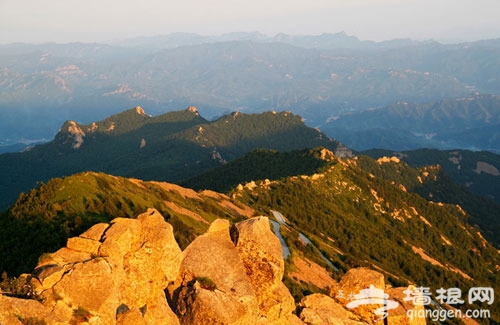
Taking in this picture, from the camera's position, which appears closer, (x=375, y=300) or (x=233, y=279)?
(x=233, y=279)

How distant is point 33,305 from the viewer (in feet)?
82.2

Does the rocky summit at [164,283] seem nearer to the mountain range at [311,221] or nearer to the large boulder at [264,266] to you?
the large boulder at [264,266]

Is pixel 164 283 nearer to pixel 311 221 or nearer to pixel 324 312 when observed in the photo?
pixel 324 312

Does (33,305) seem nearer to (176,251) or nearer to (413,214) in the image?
(176,251)

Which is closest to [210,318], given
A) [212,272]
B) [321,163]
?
[212,272]

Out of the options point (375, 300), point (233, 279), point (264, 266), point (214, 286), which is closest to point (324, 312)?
point (375, 300)

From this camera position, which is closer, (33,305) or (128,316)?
(33,305)

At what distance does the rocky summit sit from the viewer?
88.2 ft

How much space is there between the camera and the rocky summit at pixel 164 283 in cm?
2688

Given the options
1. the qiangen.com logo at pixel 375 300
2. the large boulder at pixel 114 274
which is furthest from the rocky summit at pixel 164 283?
the qiangen.com logo at pixel 375 300

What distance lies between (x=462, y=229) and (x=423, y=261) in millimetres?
67295

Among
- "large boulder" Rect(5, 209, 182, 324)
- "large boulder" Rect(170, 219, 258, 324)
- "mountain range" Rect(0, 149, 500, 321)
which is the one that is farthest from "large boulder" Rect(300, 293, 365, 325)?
"large boulder" Rect(5, 209, 182, 324)

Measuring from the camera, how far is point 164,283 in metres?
33.4

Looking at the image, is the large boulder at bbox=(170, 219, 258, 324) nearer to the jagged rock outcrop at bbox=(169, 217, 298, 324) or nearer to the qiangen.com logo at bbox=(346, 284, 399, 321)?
the jagged rock outcrop at bbox=(169, 217, 298, 324)
